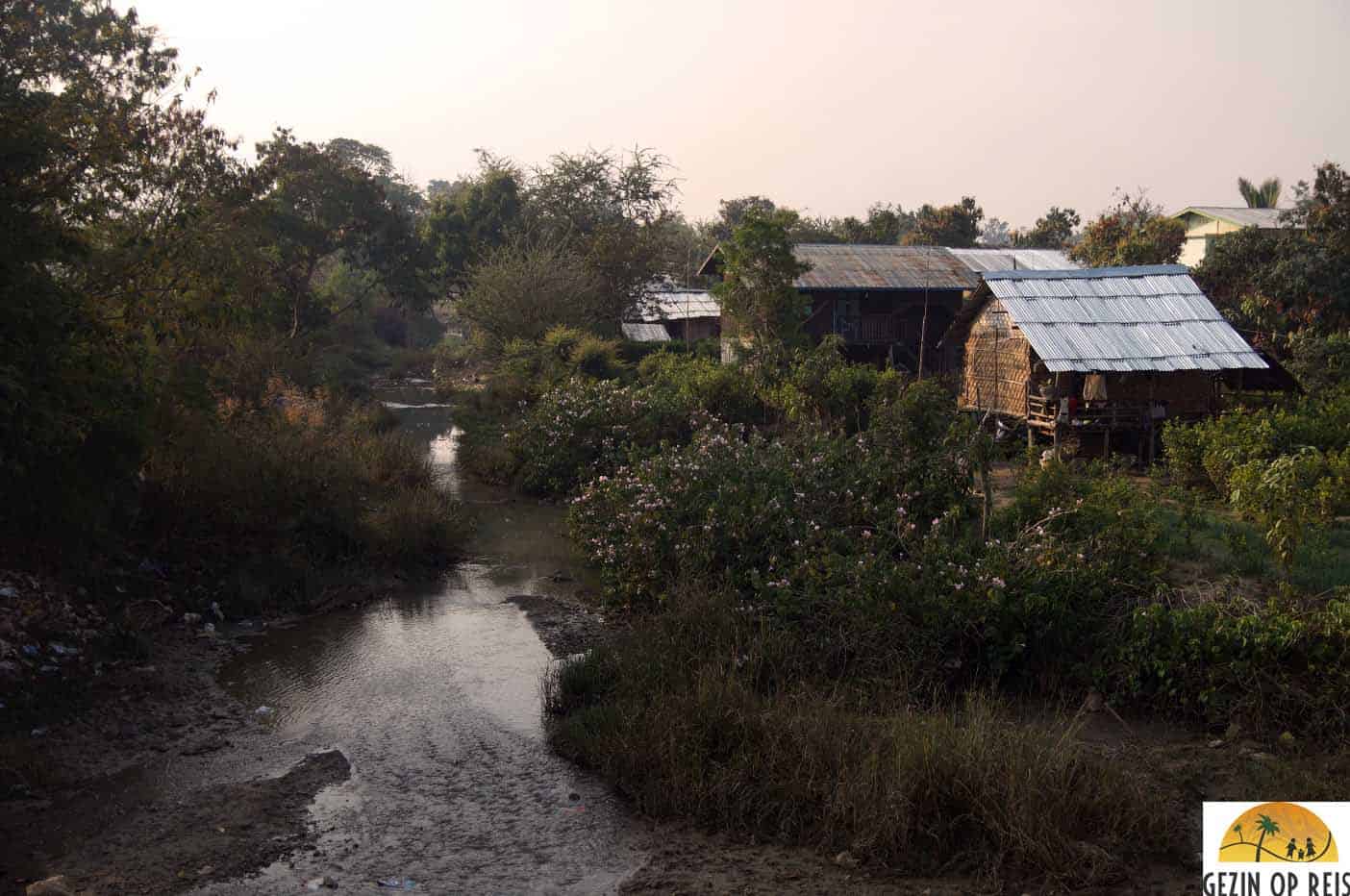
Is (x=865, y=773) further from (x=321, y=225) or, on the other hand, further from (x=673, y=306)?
(x=673, y=306)


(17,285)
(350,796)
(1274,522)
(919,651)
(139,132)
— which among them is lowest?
(350,796)

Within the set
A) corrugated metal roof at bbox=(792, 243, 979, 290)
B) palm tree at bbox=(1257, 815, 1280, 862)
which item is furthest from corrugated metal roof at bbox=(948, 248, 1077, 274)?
palm tree at bbox=(1257, 815, 1280, 862)

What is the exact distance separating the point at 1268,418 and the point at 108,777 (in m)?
13.6

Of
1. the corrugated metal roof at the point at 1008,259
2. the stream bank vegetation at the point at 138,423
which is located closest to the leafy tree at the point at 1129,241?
the corrugated metal roof at the point at 1008,259

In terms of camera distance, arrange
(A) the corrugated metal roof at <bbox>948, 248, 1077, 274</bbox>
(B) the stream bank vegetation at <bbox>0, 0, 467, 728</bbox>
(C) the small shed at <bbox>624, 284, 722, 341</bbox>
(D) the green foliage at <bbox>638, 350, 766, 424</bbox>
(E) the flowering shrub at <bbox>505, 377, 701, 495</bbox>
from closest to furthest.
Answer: (B) the stream bank vegetation at <bbox>0, 0, 467, 728</bbox> → (E) the flowering shrub at <bbox>505, 377, 701, 495</bbox> → (D) the green foliage at <bbox>638, 350, 766, 424</bbox> → (A) the corrugated metal roof at <bbox>948, 248, 1077, 274</bbox> → (C) the small shed at <bbox>624, 284, 722, 341</bbox>

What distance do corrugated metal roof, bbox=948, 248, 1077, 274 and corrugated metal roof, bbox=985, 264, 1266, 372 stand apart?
37.9ft

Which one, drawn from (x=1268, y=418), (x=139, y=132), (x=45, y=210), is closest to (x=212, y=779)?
(x=45, y=210)

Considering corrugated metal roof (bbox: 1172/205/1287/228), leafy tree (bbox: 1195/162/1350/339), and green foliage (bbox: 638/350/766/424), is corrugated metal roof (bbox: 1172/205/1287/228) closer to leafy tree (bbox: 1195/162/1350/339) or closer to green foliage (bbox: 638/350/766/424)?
leafy tree (bbox: 1195/162/1350/339)

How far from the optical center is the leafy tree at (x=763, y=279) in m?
23.0

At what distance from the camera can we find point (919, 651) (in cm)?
802

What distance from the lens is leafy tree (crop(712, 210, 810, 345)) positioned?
906 inches

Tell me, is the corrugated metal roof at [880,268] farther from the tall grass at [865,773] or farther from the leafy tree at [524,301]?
the tall grass at [865,773]

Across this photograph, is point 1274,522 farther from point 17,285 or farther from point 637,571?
point 17,285

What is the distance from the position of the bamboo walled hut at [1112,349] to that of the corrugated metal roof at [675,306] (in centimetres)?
1772
